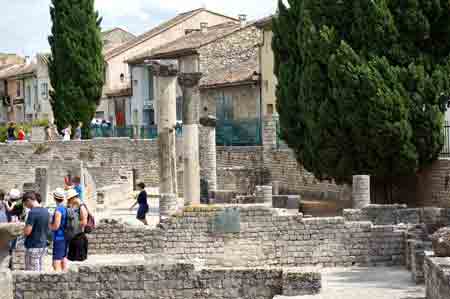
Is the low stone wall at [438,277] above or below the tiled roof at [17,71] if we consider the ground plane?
below

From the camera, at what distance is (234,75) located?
46.9 metres

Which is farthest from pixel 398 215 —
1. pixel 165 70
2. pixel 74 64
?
pixel 74 64

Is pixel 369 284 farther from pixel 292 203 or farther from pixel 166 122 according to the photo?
pixel 166 122

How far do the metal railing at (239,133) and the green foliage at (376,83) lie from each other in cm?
1130

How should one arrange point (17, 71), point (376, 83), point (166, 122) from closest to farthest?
point (376, 83), point (166, 122), point (17, 71)

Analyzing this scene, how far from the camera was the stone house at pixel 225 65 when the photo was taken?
4562 cm

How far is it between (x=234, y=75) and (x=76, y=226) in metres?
30.6

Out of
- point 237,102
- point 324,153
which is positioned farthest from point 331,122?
point 237,102

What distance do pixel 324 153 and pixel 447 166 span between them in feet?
11.1

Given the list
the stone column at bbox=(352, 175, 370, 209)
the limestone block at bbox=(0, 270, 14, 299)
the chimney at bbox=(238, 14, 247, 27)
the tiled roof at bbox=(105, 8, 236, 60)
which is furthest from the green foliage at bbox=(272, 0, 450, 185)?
the tiled roof at bbox=(105, 8, 236, 60)

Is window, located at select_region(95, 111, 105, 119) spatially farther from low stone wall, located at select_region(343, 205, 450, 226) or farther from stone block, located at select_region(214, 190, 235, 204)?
low stone wall, located at select_region(343, 205, 450, 226)

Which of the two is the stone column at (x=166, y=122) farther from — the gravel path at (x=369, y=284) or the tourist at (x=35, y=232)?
the tourist at (x=35, y=232)

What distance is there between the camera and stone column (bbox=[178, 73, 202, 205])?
26.6m

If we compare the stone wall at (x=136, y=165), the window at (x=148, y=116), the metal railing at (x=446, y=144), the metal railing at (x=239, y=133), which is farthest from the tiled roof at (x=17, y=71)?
the metal railing at (x=446, y=144)
